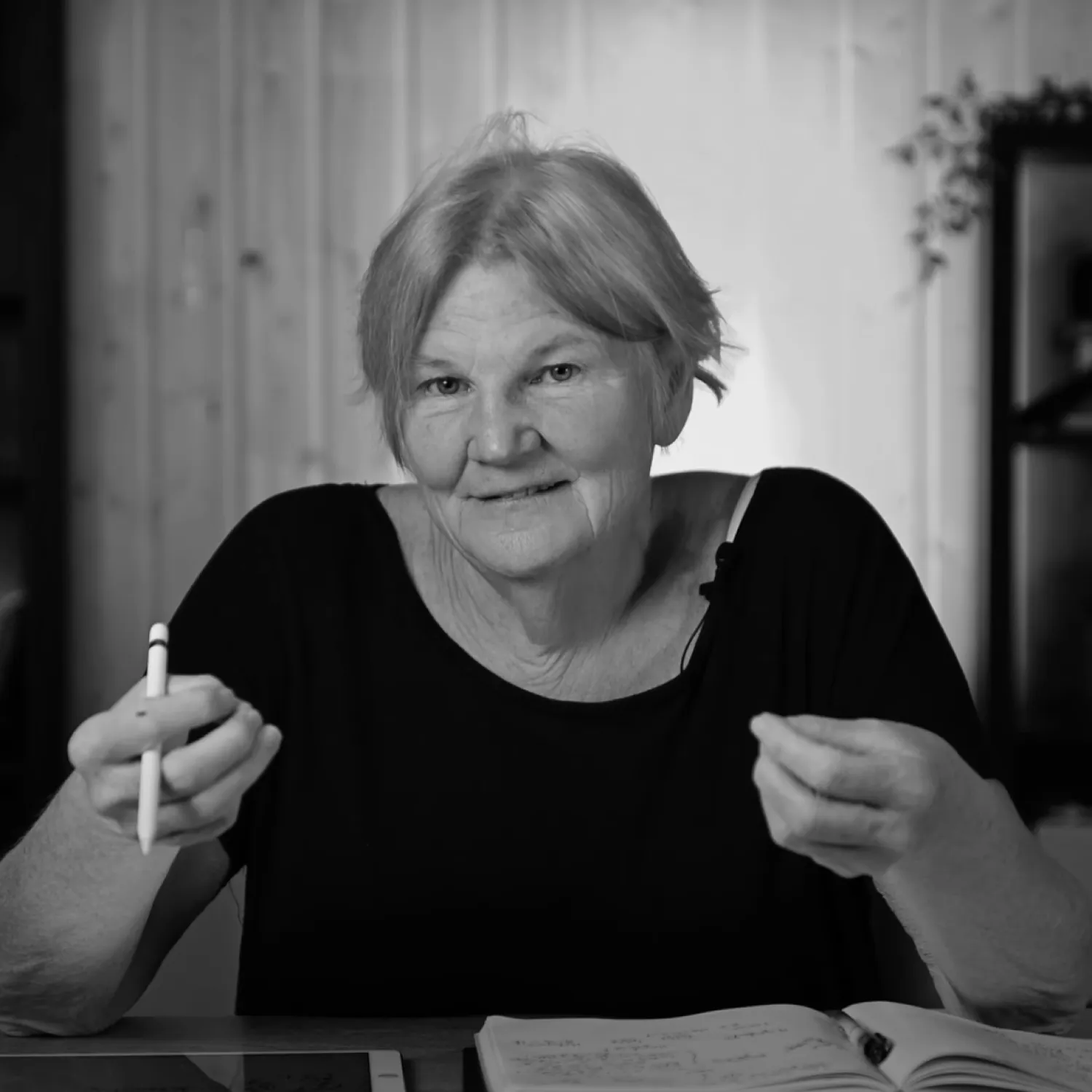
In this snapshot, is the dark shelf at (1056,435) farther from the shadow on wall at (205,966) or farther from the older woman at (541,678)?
the shadow on wall at (205,966)

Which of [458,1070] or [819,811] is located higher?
[819,811]

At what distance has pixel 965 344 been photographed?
340cm

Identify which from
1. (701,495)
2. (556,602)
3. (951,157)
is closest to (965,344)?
(951,157)

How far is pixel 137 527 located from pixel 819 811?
8.39ft

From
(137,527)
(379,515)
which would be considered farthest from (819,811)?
(137,527)

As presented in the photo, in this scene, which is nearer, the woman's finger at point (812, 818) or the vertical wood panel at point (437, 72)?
the woman's finger at point (812, 818)

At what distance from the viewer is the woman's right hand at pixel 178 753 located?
98cm

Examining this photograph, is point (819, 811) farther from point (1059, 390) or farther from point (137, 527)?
point (137, 527)

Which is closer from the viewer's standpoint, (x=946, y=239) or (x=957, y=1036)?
(x=957, y=1036)

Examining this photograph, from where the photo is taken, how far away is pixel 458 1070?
102 centimetres

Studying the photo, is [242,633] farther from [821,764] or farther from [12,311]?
[12,311]

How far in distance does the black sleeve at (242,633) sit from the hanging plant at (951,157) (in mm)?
2322

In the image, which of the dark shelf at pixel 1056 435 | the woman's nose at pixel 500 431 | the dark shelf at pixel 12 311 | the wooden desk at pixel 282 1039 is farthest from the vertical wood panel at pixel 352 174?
the wooden desk at pixel 282 1039

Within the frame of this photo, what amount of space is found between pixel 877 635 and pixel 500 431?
41 cm
